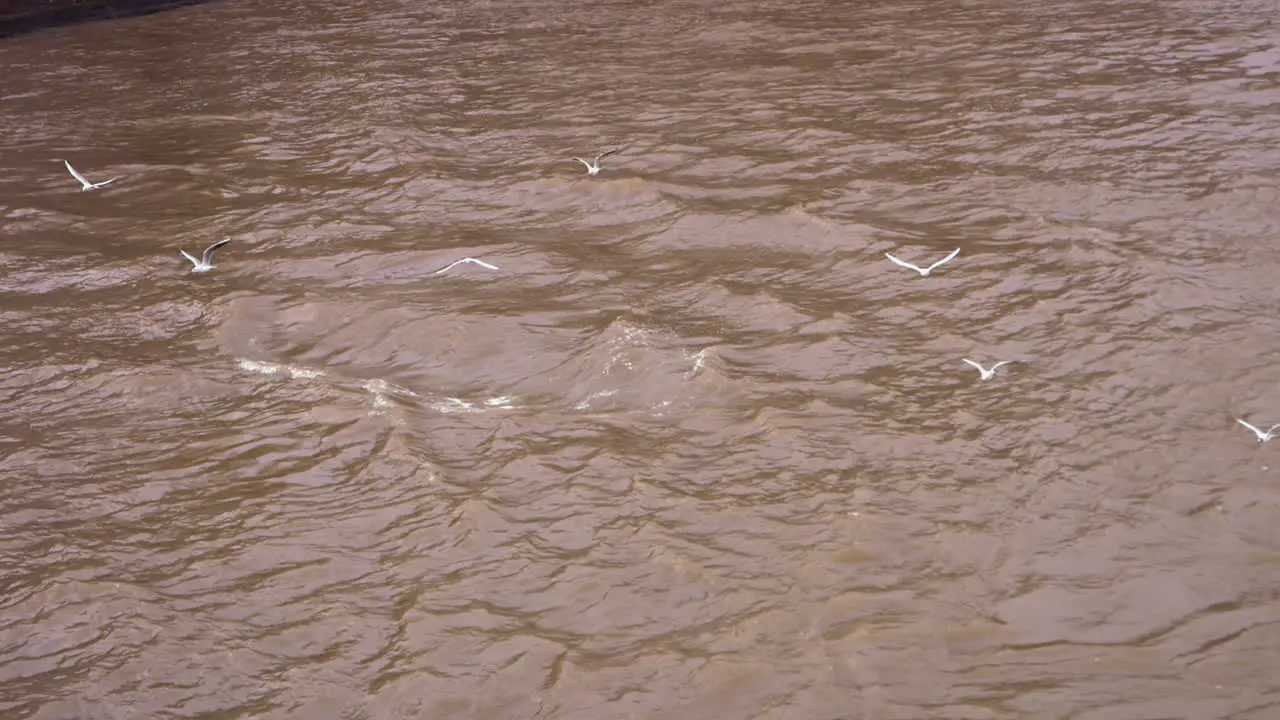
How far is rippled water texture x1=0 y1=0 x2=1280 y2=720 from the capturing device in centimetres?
542

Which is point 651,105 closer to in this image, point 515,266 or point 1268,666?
point 515,266

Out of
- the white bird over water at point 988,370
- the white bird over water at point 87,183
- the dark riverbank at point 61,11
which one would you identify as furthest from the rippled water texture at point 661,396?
the dark riverbank at point 61,11

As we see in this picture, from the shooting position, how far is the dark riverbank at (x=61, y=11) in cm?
1706

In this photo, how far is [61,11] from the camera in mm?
17469

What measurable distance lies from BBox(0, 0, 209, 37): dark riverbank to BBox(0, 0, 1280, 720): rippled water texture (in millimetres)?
4537

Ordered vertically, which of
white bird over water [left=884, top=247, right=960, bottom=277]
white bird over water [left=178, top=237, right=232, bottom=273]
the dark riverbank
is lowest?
white bird over water [left=884, top=247, right=960, bottom=277]

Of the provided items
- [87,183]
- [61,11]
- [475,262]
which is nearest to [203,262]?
[475,262]

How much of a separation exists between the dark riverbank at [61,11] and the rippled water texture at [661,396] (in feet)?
14.9

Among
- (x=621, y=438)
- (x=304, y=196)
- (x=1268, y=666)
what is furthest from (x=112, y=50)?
(x=1268, y=666)

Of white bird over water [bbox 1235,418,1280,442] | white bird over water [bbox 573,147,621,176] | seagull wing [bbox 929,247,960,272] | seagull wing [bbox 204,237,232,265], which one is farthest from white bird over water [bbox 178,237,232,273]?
white bird over water [bbox 1235,418,1280,442]

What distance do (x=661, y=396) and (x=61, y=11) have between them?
13.9 metres

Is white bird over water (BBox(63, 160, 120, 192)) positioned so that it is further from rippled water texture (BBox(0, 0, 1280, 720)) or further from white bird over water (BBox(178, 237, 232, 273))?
white bird over water (BBox(178, 237, 232, 273))

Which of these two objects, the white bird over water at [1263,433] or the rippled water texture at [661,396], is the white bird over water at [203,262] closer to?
the rippled water texture at [661,396]

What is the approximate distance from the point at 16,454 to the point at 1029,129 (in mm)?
8369
